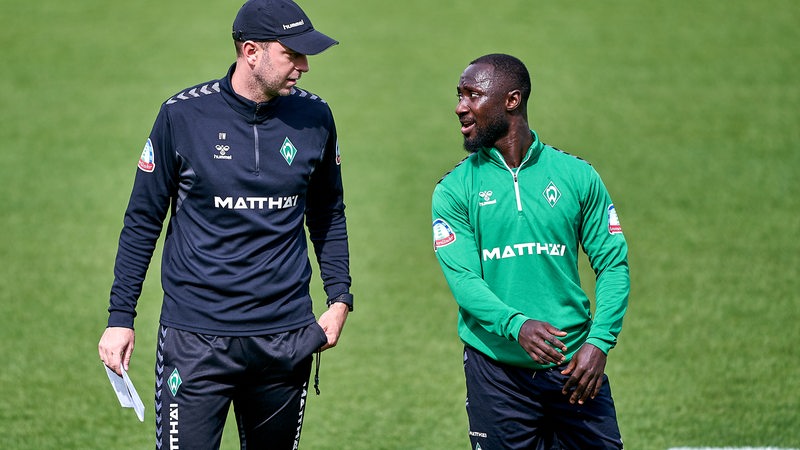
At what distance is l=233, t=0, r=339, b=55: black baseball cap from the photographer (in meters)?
4.75

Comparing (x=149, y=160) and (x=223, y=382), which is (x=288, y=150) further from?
(x=223, y=382)

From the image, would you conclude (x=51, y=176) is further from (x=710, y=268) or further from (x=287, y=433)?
(x=287, y=433)

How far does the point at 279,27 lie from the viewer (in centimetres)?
476

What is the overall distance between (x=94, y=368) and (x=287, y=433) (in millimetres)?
4468

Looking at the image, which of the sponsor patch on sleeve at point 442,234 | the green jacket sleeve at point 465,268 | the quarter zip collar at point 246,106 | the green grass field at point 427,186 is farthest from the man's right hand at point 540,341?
the green grass field at point 427,186

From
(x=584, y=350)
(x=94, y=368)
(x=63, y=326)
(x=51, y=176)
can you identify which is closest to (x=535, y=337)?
(x=584, y=350)

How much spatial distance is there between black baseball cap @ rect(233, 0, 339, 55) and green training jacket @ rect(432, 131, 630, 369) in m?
0.85

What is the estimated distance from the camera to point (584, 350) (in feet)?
15.5

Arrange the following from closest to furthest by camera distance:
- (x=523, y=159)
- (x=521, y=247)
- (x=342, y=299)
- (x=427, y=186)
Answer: (x=521, y=247) < (x=523, y=159) < (x=342, y=299) < (x=427, y=186)

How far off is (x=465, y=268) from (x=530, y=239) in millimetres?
308

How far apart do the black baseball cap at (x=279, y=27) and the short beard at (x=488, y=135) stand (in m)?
0.73

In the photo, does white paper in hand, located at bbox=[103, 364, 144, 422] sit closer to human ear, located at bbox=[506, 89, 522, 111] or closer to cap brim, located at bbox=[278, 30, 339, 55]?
cap brim, located at bbox=[278, 30, 339, 55]

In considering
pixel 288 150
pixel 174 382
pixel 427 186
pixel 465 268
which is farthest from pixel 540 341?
pixel 427 186

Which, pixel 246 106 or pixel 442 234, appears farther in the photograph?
pixel 442 234
